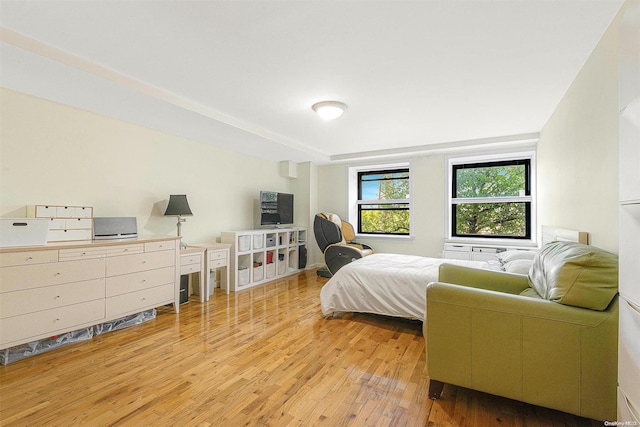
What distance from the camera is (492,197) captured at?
4914 millimetres

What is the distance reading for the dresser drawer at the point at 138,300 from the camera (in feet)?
9.29

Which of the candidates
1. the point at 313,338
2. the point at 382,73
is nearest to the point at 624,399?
the point at 313,338

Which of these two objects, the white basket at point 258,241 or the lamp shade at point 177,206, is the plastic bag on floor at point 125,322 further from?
the white basket at point 258,241

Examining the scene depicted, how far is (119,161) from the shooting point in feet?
11.1

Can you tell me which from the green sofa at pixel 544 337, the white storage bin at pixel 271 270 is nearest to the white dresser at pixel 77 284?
the white storage bin at pixel 271 270

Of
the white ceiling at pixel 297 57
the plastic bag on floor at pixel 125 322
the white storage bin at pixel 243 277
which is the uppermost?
the white ceiling at pixel 297 57

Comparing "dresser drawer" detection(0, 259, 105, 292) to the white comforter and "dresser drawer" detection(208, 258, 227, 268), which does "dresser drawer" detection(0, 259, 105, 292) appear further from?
the white comforter

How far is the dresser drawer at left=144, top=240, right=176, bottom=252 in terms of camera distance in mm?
3145

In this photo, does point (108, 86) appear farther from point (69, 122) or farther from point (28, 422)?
point (28, 422)

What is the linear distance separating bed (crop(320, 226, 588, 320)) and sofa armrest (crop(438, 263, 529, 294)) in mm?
327

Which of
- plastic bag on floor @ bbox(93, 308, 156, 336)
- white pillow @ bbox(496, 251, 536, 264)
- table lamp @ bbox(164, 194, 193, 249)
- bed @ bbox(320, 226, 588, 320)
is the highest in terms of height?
table lamp @ bbox(164, 194, 193, 249)

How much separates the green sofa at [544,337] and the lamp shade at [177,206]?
3146 mm

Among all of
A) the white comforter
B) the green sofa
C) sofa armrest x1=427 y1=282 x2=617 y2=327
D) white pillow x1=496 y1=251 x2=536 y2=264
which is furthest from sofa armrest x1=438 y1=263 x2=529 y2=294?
white pillow x1=496 y1=251 x2=536 y2=264

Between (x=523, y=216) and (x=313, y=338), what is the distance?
4126 millimetres
